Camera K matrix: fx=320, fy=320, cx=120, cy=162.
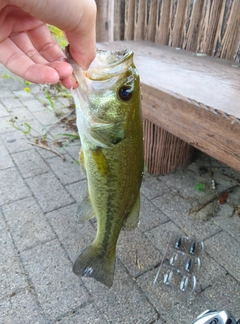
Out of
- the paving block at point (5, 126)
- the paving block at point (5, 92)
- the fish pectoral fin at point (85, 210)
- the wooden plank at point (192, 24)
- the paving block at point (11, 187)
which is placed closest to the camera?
the fish pectoral fin at point (85, 210)

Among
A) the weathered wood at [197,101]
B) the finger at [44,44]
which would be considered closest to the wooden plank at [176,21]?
the weathered wood at [197,101]

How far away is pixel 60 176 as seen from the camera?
3.65 metres

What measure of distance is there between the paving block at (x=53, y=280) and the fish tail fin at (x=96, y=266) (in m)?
0.50

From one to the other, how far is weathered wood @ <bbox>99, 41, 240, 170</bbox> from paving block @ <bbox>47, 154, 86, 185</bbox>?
4.36 ft

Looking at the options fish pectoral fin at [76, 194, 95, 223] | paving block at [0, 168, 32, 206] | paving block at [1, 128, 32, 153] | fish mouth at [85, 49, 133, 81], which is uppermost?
fish mouth at [85, 49, 133, 81]

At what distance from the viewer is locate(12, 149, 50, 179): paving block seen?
3700 mm

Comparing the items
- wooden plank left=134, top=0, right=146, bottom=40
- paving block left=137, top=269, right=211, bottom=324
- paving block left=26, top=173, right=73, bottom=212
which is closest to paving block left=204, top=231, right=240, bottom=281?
paving block left=137, top=269, right=211, bottom=324

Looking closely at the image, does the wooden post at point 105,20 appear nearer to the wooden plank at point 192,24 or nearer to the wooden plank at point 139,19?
Result: the wooden plank at point 139,19

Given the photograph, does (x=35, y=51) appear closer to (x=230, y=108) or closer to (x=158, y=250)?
(x=230, y=108)

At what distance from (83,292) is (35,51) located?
171cm

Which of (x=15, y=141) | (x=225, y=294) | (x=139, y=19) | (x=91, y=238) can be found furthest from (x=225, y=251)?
(x=139, y=19)

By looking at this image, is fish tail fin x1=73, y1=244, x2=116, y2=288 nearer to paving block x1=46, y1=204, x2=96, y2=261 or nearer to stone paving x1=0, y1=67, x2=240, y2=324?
stone paving x1=0, y1=67, x2=240, y2=324

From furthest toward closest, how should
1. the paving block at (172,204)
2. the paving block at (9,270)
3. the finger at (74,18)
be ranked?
1. the paving block at (172,204)
2. the paving block at (9,270)
3. the finger at (74,18)

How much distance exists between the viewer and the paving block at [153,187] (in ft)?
11.1
